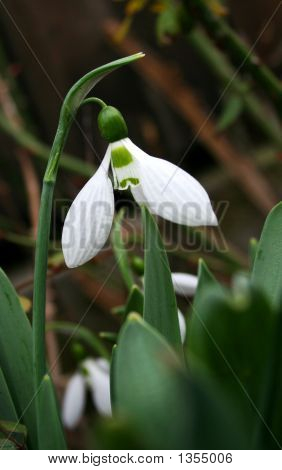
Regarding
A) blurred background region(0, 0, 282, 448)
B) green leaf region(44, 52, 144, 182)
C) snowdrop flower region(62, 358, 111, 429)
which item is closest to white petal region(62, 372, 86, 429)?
snowdrop flower region(62, 358, 111, 429)

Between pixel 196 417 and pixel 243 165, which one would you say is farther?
pixel 243 165

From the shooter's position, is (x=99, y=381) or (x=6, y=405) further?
(x=99, y=381)

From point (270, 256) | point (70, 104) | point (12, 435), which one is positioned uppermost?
point (70, 104)

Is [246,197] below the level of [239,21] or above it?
below

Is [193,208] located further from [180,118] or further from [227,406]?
[180,118]

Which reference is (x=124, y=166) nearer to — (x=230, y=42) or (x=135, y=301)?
(x=135, y=301)

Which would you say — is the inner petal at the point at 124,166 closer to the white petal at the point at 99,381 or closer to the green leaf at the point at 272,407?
the green leaf at the point at 272,407

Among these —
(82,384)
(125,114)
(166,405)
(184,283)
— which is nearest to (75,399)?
(82,384)
